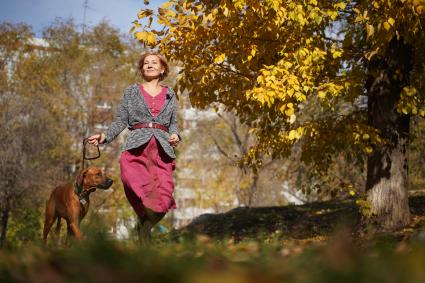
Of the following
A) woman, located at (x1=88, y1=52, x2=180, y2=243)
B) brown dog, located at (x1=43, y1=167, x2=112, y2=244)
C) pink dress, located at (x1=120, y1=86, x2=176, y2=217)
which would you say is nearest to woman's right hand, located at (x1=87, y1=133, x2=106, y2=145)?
woman, located at (x1=88, y1=52, x2=180, y2=243)

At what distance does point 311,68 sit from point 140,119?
1902 millimetres

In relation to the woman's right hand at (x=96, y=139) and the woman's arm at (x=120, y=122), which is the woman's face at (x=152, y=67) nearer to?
the woman's arm at (x=120, y=122)

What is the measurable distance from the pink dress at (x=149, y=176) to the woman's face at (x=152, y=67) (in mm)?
290

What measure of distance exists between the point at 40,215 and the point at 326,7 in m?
19.8

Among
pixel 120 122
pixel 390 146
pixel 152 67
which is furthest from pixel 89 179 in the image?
pixel 390 146

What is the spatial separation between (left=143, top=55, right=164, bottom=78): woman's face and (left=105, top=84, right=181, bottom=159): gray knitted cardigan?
16 centimetres

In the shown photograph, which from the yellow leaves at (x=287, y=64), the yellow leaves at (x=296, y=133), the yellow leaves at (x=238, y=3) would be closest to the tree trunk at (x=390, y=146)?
the yellow leaves at (x=296, y=133)

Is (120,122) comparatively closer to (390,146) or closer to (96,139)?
(96,139)

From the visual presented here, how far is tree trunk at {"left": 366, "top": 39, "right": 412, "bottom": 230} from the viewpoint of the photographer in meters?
6.62

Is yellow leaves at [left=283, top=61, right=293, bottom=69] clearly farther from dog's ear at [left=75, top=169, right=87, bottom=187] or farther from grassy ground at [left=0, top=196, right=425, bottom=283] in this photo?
grassy ground at [left=0, top=196, right=425, bottom=283]

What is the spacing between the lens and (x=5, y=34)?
75.9ft

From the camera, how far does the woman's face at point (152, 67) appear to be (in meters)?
5.01

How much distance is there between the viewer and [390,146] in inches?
263

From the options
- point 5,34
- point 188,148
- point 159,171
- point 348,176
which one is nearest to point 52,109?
point 5,34
